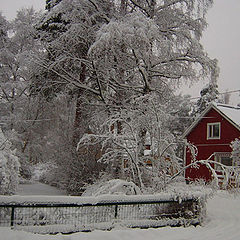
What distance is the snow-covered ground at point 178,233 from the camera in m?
5.67

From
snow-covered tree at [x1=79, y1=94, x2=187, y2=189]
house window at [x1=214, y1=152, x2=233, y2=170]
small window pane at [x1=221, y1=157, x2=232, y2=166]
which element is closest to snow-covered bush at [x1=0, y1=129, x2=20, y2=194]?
snow-covered tree at [x1=79, y1=94, x2=187, y2=189]

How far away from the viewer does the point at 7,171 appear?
847 centimetres

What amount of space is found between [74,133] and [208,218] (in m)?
8.04

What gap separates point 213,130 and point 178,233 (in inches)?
645

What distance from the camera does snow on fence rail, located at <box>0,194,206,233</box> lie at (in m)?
6.01

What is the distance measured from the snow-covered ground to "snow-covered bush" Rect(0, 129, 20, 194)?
2.78 meters

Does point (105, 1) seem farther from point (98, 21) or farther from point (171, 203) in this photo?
point (171, 203)

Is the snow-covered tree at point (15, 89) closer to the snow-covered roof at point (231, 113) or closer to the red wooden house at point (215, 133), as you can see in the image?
the red wooden house at point (215, 133)

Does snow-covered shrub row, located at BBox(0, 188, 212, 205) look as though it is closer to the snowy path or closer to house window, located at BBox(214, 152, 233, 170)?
the snowy path

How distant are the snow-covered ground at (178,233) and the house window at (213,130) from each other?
13164 mm

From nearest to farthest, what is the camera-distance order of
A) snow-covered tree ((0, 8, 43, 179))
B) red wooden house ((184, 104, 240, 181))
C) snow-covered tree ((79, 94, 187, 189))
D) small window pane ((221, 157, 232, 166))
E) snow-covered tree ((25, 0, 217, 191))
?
snow-covered tree ((79, 94, 187, 189))
snow-covered tree ((25, 0, 217, 191))
red wooden house ((184, 104, 240, 181))
small window pane ((221, 157, 232, 166))
snow-covered tree ((0, 8, 43, 179))

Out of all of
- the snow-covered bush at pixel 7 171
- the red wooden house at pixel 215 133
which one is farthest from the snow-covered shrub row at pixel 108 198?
the red wooden house at pixel 215 133

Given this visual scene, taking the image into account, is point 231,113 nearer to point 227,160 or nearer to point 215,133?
point 215,133

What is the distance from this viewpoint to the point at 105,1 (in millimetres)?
14133
